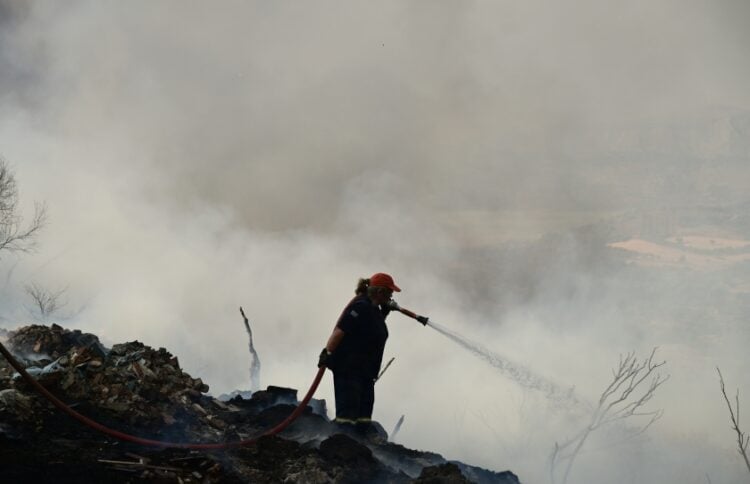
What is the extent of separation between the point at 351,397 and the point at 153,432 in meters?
2.20

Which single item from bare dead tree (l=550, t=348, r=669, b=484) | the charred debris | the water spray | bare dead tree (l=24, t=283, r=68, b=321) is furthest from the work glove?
bare dead tree (l=24, t=283, r=68, b=321)

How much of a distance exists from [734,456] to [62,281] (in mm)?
27961

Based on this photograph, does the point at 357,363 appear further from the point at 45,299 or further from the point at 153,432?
the point at 45,299

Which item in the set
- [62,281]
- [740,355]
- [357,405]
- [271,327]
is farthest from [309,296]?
[357,405]

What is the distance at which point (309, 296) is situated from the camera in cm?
3528

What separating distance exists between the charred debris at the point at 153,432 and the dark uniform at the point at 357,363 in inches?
10.8

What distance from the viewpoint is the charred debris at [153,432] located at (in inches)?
184

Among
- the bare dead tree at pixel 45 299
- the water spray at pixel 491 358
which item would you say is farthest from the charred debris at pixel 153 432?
the bare dead tree at pixel 45 299

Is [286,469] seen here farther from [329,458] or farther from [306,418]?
[306,418]

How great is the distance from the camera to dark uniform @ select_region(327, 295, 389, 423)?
7.16m

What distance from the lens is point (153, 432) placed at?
19.5 ft

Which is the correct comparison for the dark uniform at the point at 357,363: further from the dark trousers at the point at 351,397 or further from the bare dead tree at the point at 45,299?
the bare dead tree at the point at 45,299

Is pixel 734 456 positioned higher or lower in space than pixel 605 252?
lower

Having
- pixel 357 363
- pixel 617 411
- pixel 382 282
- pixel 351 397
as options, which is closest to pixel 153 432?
pixel 351 397
